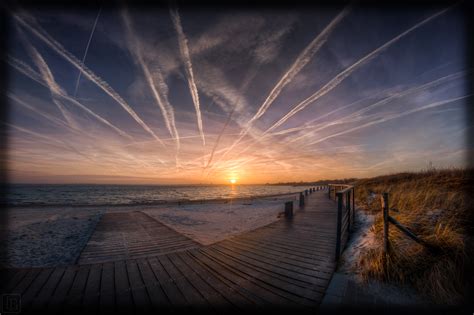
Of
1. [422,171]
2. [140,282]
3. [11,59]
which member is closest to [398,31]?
[140,282]

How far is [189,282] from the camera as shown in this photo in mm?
3057

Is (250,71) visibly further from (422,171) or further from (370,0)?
(422,171)

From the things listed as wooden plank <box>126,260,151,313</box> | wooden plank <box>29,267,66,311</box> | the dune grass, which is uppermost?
the dune grass

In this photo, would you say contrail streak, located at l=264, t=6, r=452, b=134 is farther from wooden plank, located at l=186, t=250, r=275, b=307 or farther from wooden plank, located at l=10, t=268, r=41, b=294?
wooden plank, located at l=10, t=268, r=41, b=294

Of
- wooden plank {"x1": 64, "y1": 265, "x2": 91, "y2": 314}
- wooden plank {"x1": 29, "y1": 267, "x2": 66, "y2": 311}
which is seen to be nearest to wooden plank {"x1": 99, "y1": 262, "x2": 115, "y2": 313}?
wooden plank {"x1": 64, "y1": 265, "x2": 91, "y2": 314}

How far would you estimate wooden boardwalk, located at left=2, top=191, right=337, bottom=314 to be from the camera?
8.32 ft

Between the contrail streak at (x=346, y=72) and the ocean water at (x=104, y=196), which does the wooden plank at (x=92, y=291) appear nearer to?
the contrail streak at (x=346, y=72)

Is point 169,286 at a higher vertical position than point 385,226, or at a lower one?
lower

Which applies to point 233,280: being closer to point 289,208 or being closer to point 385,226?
point 385,226

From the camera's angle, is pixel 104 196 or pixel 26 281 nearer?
pixel 26 281

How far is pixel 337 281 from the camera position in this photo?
2982 mm

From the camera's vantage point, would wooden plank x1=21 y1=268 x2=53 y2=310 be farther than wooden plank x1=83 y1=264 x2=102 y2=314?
Yes

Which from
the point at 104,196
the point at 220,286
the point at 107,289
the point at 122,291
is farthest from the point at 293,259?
the point at 104,196

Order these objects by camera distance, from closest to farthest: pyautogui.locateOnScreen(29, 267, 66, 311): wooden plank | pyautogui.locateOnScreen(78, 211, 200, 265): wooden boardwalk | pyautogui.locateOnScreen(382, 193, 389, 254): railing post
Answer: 1. pyautogui.locateOnScreen(29, 267, 66, 311): wooden plank
2. pyautogui.locateOnScreen(382, 193, 389, 254): railing post
3. pyautogui.locateOnScreen(78, 211, 200, 265): wooden boardwalk
